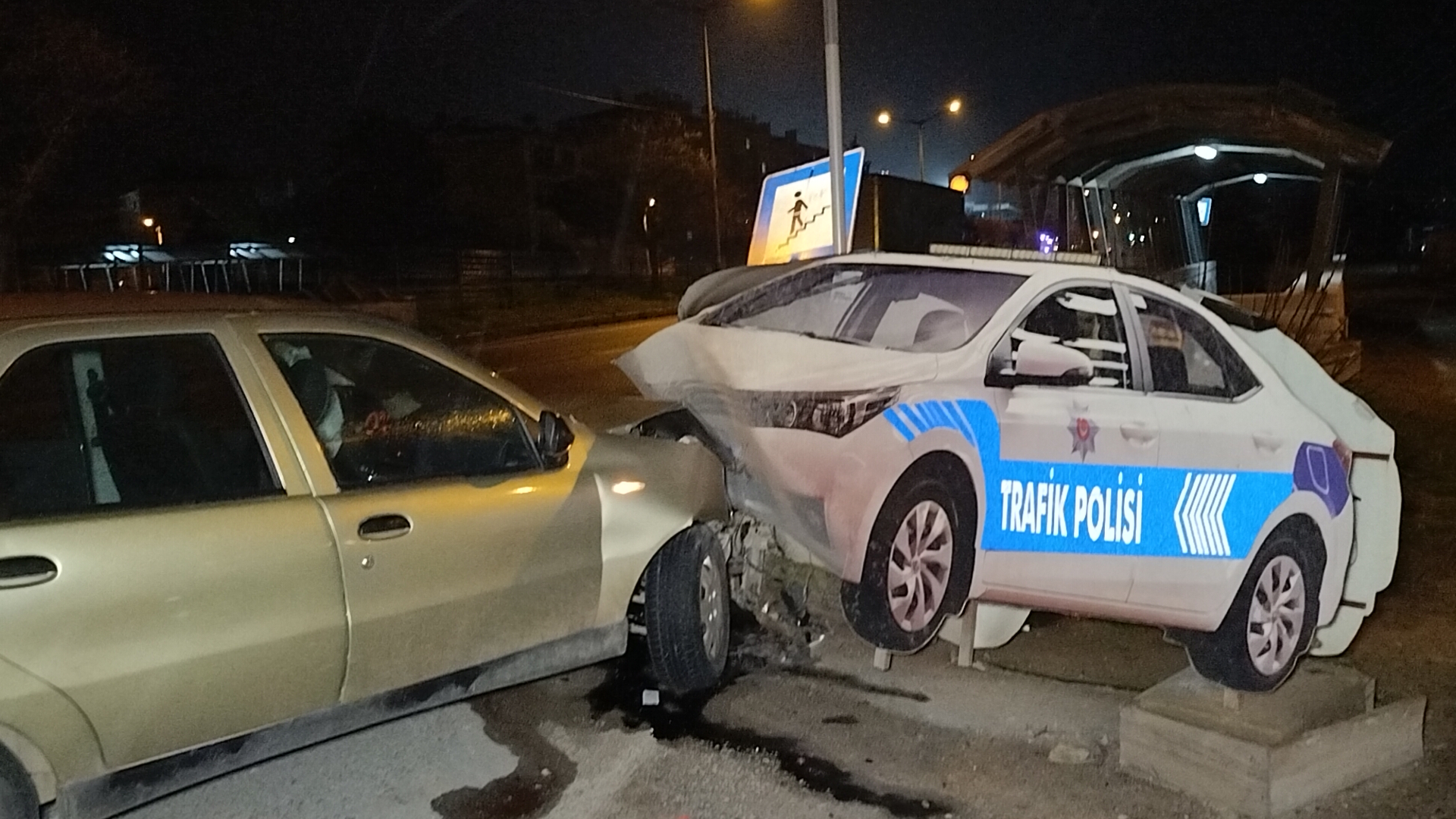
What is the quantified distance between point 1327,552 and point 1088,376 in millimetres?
1267

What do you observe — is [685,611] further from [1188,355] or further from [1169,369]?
[1188,355]

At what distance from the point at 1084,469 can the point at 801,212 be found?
16.8 feet

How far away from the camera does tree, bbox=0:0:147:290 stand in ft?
66.6

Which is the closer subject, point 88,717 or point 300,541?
point 88,717

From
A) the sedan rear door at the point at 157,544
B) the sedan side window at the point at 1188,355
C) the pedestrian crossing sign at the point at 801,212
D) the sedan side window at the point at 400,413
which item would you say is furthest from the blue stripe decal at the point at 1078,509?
the pedestrian crossing sign at the point at 801,212

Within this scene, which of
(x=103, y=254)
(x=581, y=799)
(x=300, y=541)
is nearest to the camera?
(x=300, y=541)

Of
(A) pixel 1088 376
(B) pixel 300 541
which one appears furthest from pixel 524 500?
(A) pixel 1088 376

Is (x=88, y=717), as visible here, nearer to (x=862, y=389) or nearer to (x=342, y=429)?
(x=342, y=429)

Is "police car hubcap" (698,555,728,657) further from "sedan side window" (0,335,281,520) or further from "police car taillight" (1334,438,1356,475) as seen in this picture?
"police car taillight" (1334,438,1356,475)

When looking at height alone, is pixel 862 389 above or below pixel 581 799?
above

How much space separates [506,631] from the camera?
449 centimetres

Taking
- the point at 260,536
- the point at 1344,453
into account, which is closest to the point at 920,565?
the point at 1344,453

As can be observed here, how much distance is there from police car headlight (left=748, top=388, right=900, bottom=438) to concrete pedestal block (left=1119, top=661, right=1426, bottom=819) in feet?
4.94

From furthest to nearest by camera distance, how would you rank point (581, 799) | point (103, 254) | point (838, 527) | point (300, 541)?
point (103, 254) < point (838, 527) < point (581, 799) < point (300, 541)
